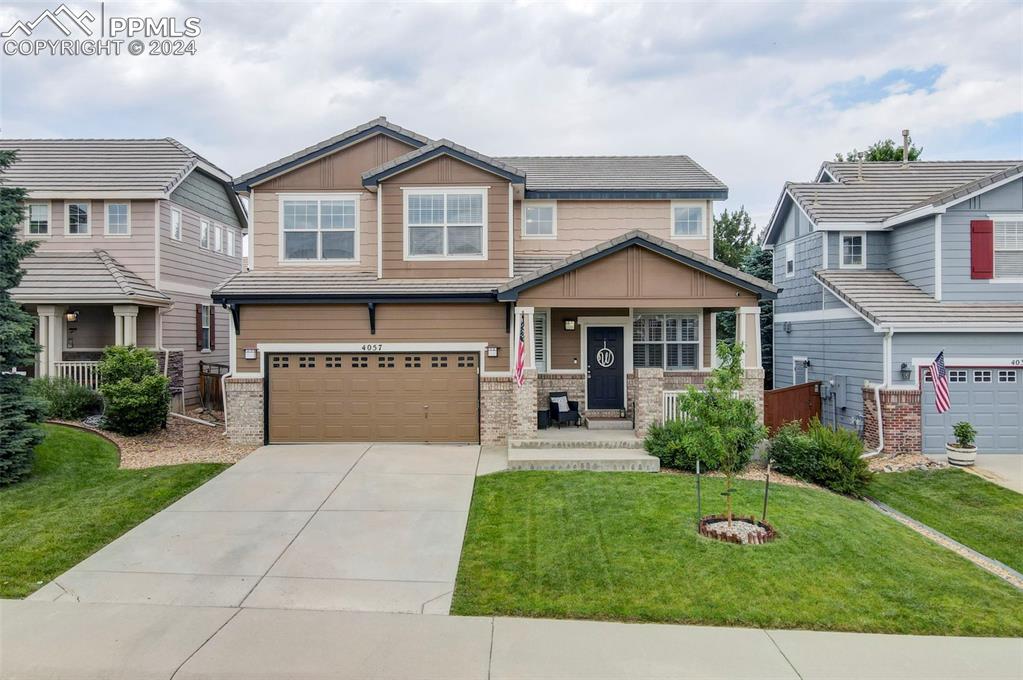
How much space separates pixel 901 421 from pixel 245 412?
46.2ft

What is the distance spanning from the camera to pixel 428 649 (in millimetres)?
4805

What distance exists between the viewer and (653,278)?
1138 cm

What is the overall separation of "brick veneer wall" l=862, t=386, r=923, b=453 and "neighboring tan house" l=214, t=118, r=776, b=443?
3403 millimetres

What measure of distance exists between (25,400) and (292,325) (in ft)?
15.0

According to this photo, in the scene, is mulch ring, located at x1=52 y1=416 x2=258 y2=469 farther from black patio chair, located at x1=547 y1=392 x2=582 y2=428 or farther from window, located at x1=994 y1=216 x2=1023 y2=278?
window, located at x1=994 y1=216 x2=1023 y2=278

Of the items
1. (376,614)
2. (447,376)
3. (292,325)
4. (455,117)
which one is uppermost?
(455,117)

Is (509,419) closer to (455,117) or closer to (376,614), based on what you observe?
(376,614)

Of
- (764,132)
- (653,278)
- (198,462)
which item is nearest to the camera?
(198,462)

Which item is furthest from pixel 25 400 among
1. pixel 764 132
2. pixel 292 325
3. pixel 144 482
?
pixel 764 132

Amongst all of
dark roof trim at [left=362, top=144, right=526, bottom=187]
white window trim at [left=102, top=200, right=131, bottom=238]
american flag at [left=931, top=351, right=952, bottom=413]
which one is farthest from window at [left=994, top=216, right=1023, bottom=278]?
white window trim at [left=102, top=200, right=131, bottom=238]

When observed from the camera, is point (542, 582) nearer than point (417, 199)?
Yes

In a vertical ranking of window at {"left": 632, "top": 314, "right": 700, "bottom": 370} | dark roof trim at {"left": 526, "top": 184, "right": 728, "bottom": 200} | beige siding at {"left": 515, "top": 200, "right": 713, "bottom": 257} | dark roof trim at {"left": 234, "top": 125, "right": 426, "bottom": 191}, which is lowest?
window at {"left": 632, "top": 314, "right": 700, "bottom": 370}

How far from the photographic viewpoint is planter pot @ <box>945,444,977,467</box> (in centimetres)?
1133

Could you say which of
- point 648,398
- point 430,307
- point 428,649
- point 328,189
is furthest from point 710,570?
point 328,189
